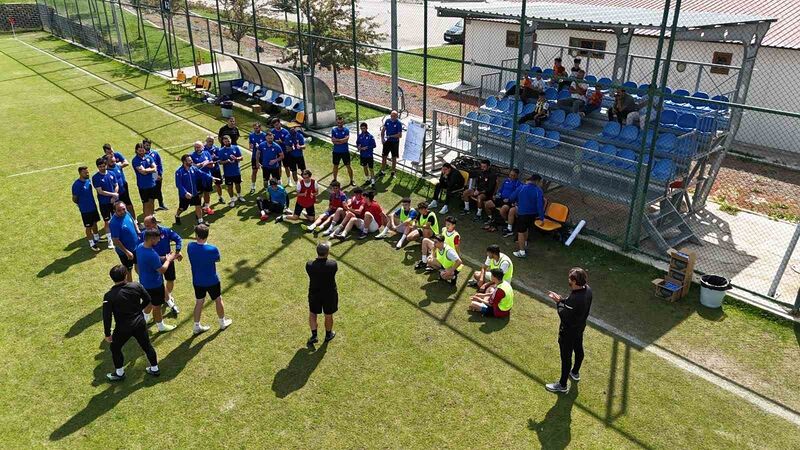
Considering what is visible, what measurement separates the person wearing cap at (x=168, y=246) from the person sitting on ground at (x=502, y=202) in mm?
6162

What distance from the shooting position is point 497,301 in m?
8.73

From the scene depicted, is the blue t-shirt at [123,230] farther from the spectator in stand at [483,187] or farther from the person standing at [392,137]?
the person standing at [392,137]

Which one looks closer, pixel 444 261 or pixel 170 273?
pixel 170 273

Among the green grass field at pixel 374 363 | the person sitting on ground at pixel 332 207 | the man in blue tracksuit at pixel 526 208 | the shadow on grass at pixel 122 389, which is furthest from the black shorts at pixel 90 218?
the man in blue tracksuit at pixel 526 208

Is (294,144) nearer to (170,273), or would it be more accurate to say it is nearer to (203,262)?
(170,273)

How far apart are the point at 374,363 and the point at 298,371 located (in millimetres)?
1026

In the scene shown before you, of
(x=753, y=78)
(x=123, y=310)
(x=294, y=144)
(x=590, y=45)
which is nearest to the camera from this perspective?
(x=123, y=310)

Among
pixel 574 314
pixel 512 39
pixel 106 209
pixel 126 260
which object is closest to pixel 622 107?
pixel 574 314

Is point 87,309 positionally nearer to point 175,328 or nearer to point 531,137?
point 175,328

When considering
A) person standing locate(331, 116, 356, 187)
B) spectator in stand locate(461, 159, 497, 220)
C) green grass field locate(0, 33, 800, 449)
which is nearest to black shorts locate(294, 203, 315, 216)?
green grass field locate(0, 33, 800, 449)

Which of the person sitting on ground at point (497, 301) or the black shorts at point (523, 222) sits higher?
the black shorts at point (523, 222)

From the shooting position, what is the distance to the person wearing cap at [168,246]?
8.26 metres

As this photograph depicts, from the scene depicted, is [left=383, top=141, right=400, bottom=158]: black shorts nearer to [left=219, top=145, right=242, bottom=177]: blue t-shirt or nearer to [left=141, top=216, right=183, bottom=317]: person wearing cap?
[left=219, top=145, right=242, bottom=177]: blue t-shirt

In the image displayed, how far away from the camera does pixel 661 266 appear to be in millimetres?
10242
